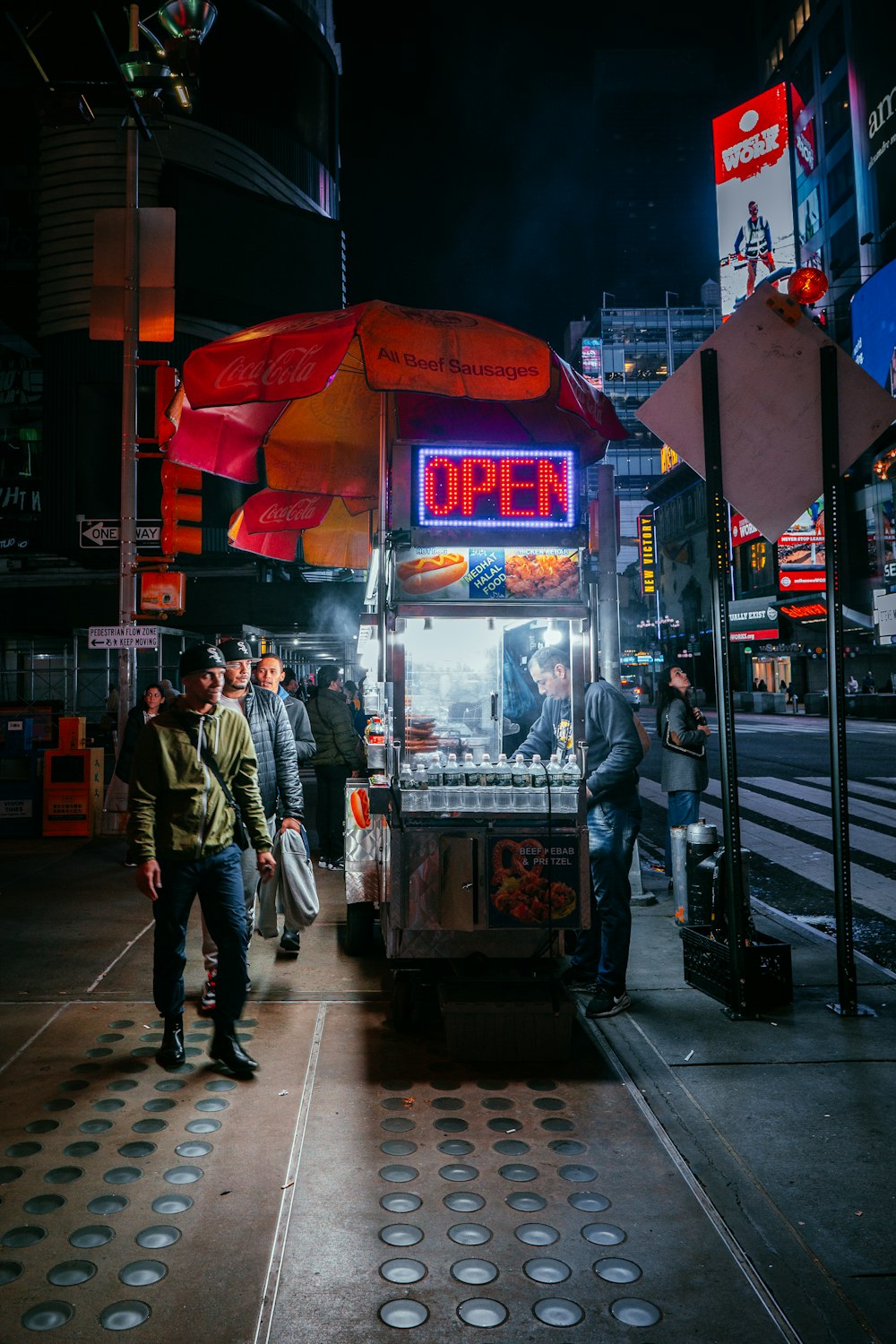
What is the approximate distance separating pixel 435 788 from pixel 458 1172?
2030mm

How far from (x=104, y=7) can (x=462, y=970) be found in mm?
13566

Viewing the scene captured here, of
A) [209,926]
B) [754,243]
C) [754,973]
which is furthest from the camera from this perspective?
[754,243]

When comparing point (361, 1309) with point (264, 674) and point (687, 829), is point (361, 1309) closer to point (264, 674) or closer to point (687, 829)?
point (264, 674)

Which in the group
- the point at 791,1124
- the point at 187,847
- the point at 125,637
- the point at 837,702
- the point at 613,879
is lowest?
the point at 791,1124

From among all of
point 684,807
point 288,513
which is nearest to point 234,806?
point 288,513

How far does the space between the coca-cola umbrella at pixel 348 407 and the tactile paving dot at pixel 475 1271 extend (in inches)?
161

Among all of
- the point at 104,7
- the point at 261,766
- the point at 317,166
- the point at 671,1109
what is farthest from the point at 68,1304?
the point at 317,166

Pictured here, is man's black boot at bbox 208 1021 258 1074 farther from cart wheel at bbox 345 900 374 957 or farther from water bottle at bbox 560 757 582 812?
water bottle at bbox 560 757 582 812

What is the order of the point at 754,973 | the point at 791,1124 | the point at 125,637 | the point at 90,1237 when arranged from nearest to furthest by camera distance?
the point at 90,1237 < the point at 791,1124 < the point at 754,973 < the point at 125,637

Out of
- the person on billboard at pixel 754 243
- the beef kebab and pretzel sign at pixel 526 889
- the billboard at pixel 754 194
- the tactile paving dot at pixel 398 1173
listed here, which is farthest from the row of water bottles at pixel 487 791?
the person on billboard at pixel 754 243

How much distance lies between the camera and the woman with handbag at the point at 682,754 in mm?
7840

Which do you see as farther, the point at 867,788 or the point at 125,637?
the point at 867,788

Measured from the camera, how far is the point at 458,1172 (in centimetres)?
339

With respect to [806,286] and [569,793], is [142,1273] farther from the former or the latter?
[806,286]
